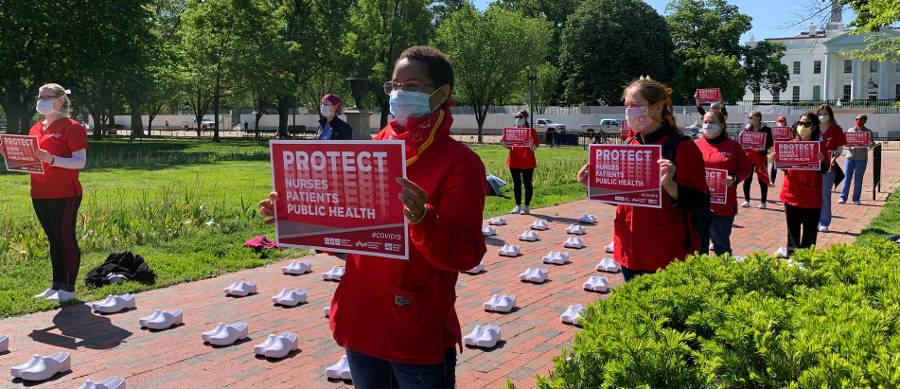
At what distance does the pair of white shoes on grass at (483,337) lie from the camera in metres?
5.46

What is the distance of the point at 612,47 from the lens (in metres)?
59.8

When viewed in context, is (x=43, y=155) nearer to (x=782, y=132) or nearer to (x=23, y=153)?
(x=23, y=153)

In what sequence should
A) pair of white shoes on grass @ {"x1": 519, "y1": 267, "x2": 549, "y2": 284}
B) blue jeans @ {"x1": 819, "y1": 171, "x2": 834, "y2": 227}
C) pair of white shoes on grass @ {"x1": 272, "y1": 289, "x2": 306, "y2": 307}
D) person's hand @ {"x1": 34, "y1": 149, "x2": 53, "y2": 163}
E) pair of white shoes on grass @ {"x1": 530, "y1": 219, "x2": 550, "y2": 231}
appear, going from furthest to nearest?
pair of white shoes on grass @ {"x1": 530, "y1": 219, "x2": 550, "y2": 231} < blue jeans @ {"x1": 819, "y1": 171, "x2": 834, "y2": 227} < pair of white shoes on grass @ {"x1": 519, "y1": 267, "x2": 549, "y2": 284} < pair of white shoes on grass @ {"x1": 272, "y1": 289, "x2": 306, "y2": 307} < person's hand @ {"x1": 34, "y1": 149, "x2": 53, "y2": 163}

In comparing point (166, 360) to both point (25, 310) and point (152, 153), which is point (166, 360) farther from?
point (152, 153)

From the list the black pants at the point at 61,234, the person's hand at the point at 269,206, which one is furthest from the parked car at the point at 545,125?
the person's hand at the point at 269,206

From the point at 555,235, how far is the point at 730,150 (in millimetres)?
4711

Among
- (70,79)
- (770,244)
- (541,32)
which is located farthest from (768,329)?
(541,32)

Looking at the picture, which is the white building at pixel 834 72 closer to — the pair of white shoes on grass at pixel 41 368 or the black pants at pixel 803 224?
the black pants at pixel 803 224

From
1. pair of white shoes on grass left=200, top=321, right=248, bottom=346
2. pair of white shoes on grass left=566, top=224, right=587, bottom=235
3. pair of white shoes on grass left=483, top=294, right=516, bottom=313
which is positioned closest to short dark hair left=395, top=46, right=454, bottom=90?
pair of white shoes on grass left=200, top=321, right=248, bottom=346

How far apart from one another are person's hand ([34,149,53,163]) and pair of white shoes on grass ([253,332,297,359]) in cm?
270

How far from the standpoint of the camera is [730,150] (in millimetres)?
6605

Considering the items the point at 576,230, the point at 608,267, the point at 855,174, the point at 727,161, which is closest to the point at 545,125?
the point at 855,174

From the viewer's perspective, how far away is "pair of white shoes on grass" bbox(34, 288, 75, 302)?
22.4ft

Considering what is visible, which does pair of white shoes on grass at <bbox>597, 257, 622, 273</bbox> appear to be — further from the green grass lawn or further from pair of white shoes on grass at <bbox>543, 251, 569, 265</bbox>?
the green grass lawn
